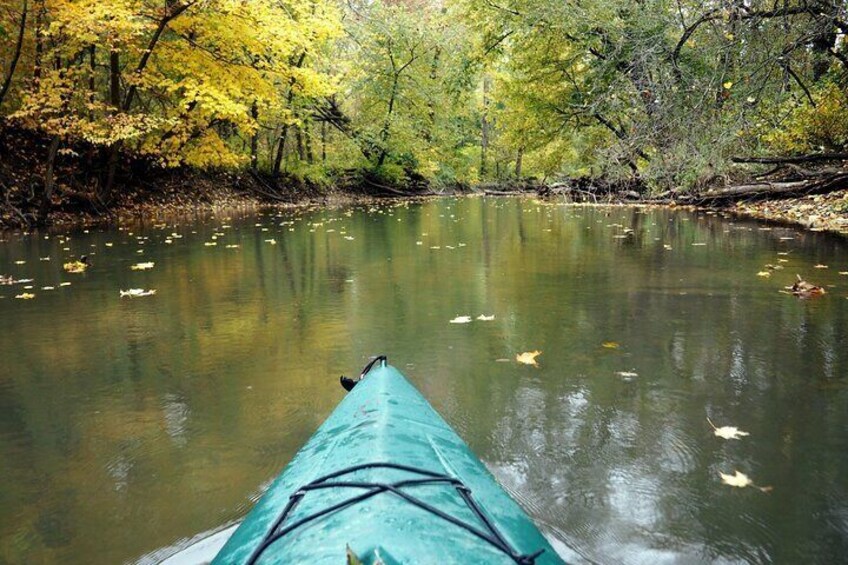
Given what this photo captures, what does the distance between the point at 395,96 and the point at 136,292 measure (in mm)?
19417

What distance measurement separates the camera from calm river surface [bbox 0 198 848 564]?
2230 millimetres

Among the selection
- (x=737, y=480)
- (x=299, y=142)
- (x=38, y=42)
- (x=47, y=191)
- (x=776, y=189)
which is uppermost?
(x=38, y=42)

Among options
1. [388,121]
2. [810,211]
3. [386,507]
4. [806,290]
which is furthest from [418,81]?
[386,507]

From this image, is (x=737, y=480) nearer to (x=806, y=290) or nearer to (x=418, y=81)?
(x=806, y=290)

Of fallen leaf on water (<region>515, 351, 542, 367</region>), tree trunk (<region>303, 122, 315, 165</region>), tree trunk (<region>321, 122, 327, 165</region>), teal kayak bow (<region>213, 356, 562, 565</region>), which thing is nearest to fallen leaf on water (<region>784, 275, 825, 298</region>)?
fallen leaf on water (<region>515, 351, 542, 367</region>)

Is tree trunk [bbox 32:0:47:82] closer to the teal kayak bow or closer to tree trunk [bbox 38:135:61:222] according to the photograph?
tree trunk [bbox 38:135:61:222]

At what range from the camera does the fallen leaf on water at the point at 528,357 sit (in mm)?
3913

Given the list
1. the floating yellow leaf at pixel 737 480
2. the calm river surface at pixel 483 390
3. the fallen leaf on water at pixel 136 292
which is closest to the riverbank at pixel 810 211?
the calm river surface at pixel 483 390

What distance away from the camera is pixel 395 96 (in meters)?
23.9

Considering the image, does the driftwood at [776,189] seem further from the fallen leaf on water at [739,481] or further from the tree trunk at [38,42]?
the tree trunk at [38,42]

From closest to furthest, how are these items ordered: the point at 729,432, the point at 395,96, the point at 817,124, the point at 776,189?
1. the point at 729,432
2. the point at 817,124
3. the point at 776,189
4. the point at 395,96

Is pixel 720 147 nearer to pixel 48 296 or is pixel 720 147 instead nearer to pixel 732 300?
pixel 732 300

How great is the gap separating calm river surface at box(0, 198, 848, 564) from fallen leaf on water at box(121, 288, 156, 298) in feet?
0.60

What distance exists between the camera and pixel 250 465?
8.75 feet
